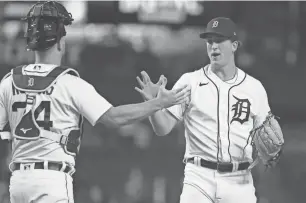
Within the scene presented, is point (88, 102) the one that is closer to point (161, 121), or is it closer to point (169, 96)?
point (169, 96)

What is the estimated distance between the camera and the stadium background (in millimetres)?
10562

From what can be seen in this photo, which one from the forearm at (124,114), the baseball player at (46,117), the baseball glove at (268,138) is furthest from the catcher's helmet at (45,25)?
the baseball glove at (268,138)

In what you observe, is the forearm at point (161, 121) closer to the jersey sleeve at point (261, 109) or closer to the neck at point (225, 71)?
the neck at point (225, 71)

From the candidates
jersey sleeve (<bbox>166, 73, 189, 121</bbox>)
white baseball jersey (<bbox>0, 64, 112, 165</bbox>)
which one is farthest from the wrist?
jersey sleeve (<bbox>166, 73, 189, 121</bbox>)

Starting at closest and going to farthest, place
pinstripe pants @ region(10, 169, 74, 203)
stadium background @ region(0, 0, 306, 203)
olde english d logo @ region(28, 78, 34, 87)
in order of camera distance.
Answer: pinstripe pants @ region(10, 169, 74, 203)
olde english d logo @ region(28, 78, 34, 87)
stadium background @ region(0, 0, 306, 203)

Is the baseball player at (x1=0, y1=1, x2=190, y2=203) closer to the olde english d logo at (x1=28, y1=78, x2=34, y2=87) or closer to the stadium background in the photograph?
the olde english d logo at (x1=28, y1=78, x2=34, y2=87)

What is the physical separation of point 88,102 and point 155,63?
7837 millimetres

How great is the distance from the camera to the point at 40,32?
11.8 feet

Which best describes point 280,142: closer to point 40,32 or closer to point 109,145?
point 40,32

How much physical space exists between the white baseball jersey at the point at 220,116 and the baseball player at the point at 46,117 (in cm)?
96

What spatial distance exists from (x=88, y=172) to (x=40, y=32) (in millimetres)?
7532

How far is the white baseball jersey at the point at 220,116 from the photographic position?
4457mm

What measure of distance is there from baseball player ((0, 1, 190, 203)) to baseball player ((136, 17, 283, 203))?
95 centimetres

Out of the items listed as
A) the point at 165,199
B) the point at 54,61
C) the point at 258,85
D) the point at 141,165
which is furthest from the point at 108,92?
the point at 54,61
